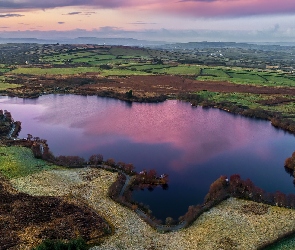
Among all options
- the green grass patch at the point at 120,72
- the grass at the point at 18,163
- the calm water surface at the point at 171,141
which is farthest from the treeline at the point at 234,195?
the green grass patch at the point at 120,72

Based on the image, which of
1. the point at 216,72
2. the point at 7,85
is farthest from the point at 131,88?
the point at 216,72

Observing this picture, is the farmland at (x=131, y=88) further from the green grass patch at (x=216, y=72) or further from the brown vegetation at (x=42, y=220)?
the brown vegetation at (x=42, y=220)

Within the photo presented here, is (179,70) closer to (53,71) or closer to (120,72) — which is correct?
(120,72)

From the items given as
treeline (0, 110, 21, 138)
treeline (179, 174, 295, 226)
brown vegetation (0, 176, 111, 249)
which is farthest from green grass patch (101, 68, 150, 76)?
brown vegetation (0, 176, 111, 249)

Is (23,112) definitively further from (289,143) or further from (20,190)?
(289,143)

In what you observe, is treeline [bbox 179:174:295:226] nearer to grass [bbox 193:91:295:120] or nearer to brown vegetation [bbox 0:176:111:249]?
brown vegetation [bbox 0:176:111:249]
